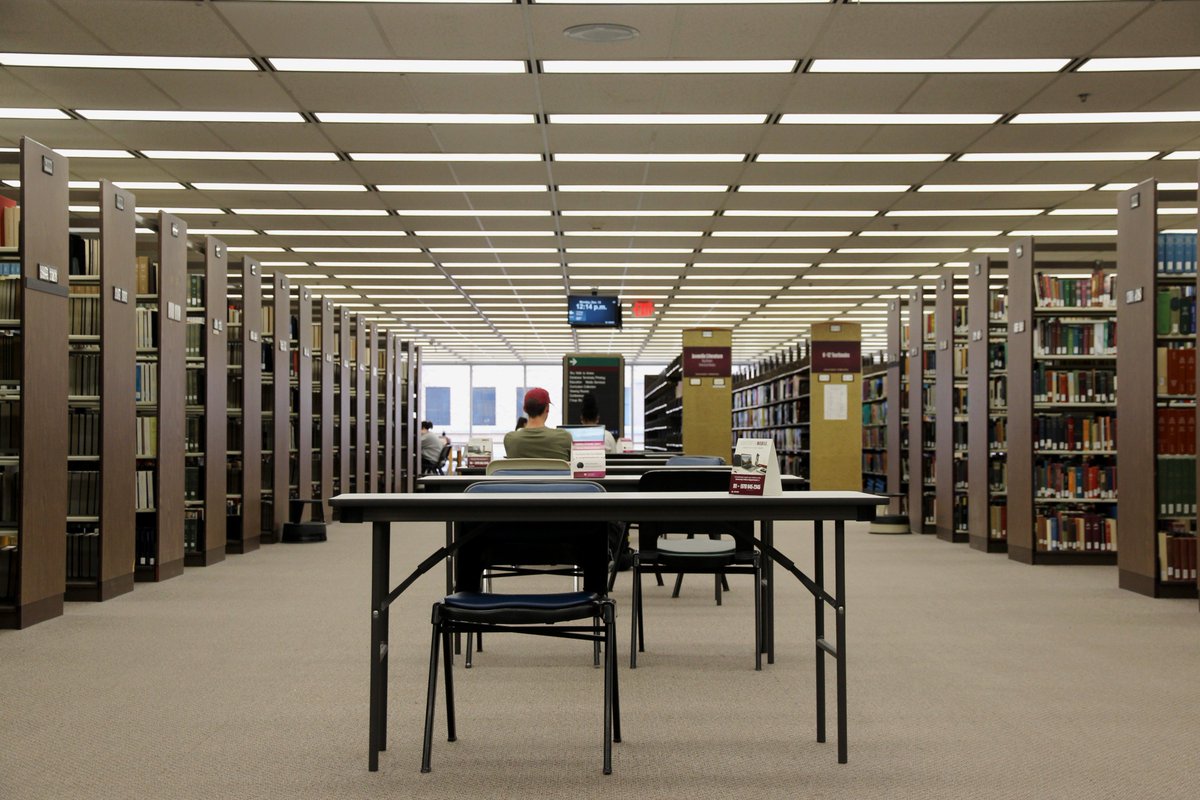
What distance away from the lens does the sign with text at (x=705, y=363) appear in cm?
1491

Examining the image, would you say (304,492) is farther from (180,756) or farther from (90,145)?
(180,756)

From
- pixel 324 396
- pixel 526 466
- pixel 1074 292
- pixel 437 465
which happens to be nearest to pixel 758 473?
pixel 526 466

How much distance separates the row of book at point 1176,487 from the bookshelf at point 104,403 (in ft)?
20.0

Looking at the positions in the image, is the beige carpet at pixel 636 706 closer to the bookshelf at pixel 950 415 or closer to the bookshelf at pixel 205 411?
the bookshelf at pixel 205 411

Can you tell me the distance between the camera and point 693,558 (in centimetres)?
474

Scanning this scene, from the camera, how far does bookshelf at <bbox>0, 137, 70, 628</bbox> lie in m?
5.29

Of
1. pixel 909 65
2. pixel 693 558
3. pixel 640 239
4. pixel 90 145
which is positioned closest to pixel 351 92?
pixel 90 145

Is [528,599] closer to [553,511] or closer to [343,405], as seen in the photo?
[553,511]

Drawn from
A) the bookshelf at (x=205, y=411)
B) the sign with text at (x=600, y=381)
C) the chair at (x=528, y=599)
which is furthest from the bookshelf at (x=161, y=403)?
the sign with text at (x=600, y=381)

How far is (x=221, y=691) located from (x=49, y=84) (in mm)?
5635

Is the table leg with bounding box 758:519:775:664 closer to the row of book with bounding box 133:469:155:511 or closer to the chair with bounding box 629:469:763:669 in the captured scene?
the chair with bounding box 629:469:763:669

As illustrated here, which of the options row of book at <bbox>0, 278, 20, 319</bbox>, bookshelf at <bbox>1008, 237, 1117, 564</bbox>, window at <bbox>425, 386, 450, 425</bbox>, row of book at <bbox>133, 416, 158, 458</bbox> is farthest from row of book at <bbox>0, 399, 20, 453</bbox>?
window at <bbox>425, 386, 450, 425</bbox>

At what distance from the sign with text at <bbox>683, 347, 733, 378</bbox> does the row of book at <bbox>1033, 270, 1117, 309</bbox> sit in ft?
22.8

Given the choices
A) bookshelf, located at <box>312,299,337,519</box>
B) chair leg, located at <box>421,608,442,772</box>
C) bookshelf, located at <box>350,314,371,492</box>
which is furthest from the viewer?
bookshelf, located at <box>350,314,371,492</box>
